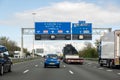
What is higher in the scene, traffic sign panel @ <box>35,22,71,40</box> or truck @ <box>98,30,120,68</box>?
traffic sign panel @ <box>35,22,71,40</box>

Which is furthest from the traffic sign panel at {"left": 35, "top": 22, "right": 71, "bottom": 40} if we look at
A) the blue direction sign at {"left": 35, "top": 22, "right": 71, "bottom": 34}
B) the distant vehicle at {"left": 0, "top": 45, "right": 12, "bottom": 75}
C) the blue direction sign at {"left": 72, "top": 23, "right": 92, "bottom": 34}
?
the distant vehicle at {"left": 0, "top": 45, "right": 12, "bottom": 75}

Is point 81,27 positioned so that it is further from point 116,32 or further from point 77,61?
point 116,32

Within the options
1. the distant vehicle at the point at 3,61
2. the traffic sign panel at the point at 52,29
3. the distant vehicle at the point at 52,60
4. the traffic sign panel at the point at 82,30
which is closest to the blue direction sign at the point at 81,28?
the traffic sign panel at the point at 82,30

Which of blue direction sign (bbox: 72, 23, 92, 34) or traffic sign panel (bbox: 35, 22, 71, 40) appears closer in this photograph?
traffic sign panel (bbox: 35, 22, 71, 40)

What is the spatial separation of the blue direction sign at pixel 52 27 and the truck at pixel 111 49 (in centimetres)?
2602

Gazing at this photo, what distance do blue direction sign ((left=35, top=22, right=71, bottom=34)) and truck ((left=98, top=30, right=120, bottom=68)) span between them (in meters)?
26.0

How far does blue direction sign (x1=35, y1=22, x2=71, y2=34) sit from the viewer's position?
66.9 m

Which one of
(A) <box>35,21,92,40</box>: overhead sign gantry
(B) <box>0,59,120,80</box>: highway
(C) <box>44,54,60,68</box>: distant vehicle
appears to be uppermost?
(A) <box>35,21,92,40</box>: overhead sign gantry

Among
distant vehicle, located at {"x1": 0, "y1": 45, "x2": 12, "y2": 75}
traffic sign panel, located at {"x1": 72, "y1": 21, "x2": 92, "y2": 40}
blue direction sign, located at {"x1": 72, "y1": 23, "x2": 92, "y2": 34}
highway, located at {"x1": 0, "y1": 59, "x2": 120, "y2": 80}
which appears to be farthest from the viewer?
blue direction sign, located at {"x1": 72, "y1": 23, "x2": 92, "y2": 34}

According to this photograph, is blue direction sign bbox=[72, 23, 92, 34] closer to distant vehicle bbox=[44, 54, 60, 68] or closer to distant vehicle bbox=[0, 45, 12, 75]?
distant vehicle bbox=[44, 54, 60, 68]

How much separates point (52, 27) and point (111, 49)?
30.6 metres

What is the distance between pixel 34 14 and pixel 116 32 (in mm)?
53854

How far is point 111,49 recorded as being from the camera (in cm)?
3778

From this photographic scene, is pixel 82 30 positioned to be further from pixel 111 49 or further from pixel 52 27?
pixel 111 49
